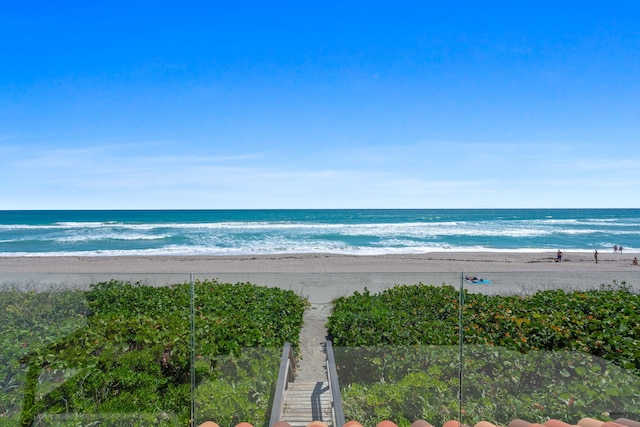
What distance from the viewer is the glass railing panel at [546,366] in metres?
3.45

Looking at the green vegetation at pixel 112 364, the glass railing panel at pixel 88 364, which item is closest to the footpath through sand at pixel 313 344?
the green vegetation at pixel 112 364

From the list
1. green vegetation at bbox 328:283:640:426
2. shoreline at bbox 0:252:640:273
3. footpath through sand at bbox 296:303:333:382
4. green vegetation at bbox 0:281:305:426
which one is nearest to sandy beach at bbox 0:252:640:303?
shoreline at bbox 0:252:640:273

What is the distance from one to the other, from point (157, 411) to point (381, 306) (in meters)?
2.63

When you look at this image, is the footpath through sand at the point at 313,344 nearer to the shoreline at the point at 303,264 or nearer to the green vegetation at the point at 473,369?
the green vegetation at the point at 473,369

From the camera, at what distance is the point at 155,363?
3607 millimetres

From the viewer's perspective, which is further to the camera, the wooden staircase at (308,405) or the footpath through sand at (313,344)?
the footpath through sand at (313,344)

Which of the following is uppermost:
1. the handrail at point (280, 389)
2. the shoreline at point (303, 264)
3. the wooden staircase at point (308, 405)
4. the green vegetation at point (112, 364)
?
the green vegetation at point (112, 364)

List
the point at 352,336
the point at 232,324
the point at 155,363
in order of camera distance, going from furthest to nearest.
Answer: the point at 232,324
the point at 352,336
the point at 155,363

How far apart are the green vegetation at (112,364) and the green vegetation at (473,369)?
2.85 feet

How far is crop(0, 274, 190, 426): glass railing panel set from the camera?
10.4 ft

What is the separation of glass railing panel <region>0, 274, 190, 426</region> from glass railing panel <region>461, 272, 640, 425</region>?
2379 millimetres

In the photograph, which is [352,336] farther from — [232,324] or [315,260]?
[315,260]

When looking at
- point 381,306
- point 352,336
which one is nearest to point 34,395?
point 352,336

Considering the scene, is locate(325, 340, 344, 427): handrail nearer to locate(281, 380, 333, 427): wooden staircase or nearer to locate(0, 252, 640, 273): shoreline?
locate(281, 380, 333, 427): wooden staircase
